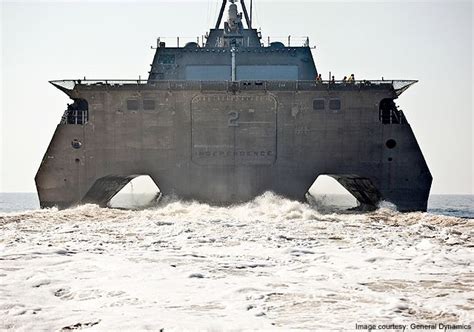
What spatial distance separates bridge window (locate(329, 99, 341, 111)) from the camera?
869 inches

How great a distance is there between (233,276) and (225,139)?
14055 mm

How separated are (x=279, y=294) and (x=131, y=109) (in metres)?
16.6

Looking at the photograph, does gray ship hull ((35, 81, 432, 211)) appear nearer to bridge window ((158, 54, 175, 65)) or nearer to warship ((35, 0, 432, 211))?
warship ((35, 0, 432, 211))

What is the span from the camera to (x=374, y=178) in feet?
72.1

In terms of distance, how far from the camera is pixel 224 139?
72.5ft

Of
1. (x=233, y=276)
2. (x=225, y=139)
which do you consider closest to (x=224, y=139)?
(x=225, y=139)

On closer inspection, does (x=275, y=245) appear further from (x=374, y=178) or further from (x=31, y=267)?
(x=374, y=178)

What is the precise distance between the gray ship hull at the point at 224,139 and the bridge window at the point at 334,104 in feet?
0.15

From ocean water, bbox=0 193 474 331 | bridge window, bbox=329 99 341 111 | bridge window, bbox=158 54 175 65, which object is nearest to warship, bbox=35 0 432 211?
bridge window, bbox=329 99 341 111

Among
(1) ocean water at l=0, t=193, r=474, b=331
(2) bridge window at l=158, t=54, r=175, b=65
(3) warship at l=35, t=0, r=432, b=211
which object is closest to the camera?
(1) ocean water at l=0, t=193, r=474, b=331

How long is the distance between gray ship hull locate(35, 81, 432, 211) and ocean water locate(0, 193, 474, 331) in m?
6.28

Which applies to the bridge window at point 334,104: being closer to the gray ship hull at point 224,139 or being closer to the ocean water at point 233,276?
the gray ship hull at point 224,139

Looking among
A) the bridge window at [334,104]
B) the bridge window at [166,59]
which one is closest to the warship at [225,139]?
the bridge window at [334,104]

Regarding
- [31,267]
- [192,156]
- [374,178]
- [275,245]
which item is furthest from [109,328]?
[374,178]
